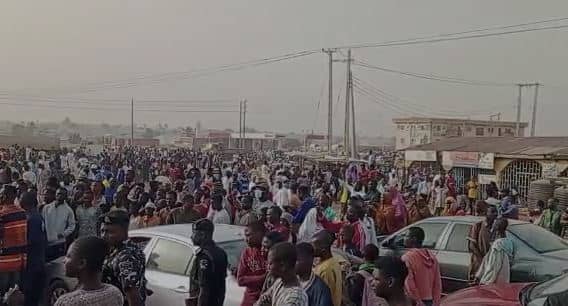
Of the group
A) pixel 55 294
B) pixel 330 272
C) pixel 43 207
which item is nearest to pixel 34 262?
pixel 55 294

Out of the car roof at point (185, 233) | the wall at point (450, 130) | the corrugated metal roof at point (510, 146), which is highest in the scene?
the wall at point (450, 130)

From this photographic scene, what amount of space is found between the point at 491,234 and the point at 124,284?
556cm

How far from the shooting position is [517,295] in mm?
5891

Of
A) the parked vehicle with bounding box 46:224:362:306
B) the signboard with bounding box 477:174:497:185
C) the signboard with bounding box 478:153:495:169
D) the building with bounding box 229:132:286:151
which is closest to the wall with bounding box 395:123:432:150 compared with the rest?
the building with bounding box 229:132:286:151

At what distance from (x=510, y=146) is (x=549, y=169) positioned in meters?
4.37

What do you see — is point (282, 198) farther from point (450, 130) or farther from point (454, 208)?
point (450, 130)

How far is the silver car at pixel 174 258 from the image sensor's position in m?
6.57

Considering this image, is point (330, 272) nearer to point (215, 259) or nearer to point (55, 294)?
point (215, 259)

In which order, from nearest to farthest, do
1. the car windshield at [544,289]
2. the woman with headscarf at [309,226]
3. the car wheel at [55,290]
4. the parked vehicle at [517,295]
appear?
the parked vehicle at [517,295] < the car windshield at [544,289] < the car wheel at [55,290] < the woman with headscarf at [309,226]

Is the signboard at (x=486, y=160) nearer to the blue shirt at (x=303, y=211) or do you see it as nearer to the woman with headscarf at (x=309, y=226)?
the blue shirt at (x=303, y=211)

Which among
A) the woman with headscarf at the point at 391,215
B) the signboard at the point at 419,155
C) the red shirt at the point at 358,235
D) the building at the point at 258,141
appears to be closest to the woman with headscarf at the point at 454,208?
the woman with headscarf at the point at 391,215

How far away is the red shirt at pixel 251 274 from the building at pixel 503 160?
64.0ft

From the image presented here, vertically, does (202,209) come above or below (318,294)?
below

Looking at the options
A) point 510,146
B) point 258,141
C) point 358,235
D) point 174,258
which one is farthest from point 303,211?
point 258,141
